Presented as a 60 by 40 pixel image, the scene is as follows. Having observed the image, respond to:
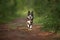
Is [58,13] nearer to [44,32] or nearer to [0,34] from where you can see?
[44,32]

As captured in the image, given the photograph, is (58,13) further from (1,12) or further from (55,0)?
(1,12)

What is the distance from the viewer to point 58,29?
13656 mm

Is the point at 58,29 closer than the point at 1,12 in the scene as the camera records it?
Yes

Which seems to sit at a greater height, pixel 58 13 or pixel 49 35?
pixel 58 13

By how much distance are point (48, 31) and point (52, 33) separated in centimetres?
71

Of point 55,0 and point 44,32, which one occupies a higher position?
point 55,0

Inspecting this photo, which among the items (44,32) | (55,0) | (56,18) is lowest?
(44,32)

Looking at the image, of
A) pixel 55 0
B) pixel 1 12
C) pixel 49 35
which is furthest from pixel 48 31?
pixel 1 12

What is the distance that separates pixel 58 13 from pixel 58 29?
102cm

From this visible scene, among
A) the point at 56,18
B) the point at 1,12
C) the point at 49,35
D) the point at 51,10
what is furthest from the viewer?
the point at 1,12

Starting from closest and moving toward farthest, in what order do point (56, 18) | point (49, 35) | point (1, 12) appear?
point (49, 35) → point (56, 18) → point (1, 12)

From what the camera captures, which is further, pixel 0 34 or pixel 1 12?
pixel 1 12

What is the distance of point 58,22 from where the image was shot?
13555 mm

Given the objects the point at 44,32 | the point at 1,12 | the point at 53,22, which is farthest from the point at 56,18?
the point at 1,12
